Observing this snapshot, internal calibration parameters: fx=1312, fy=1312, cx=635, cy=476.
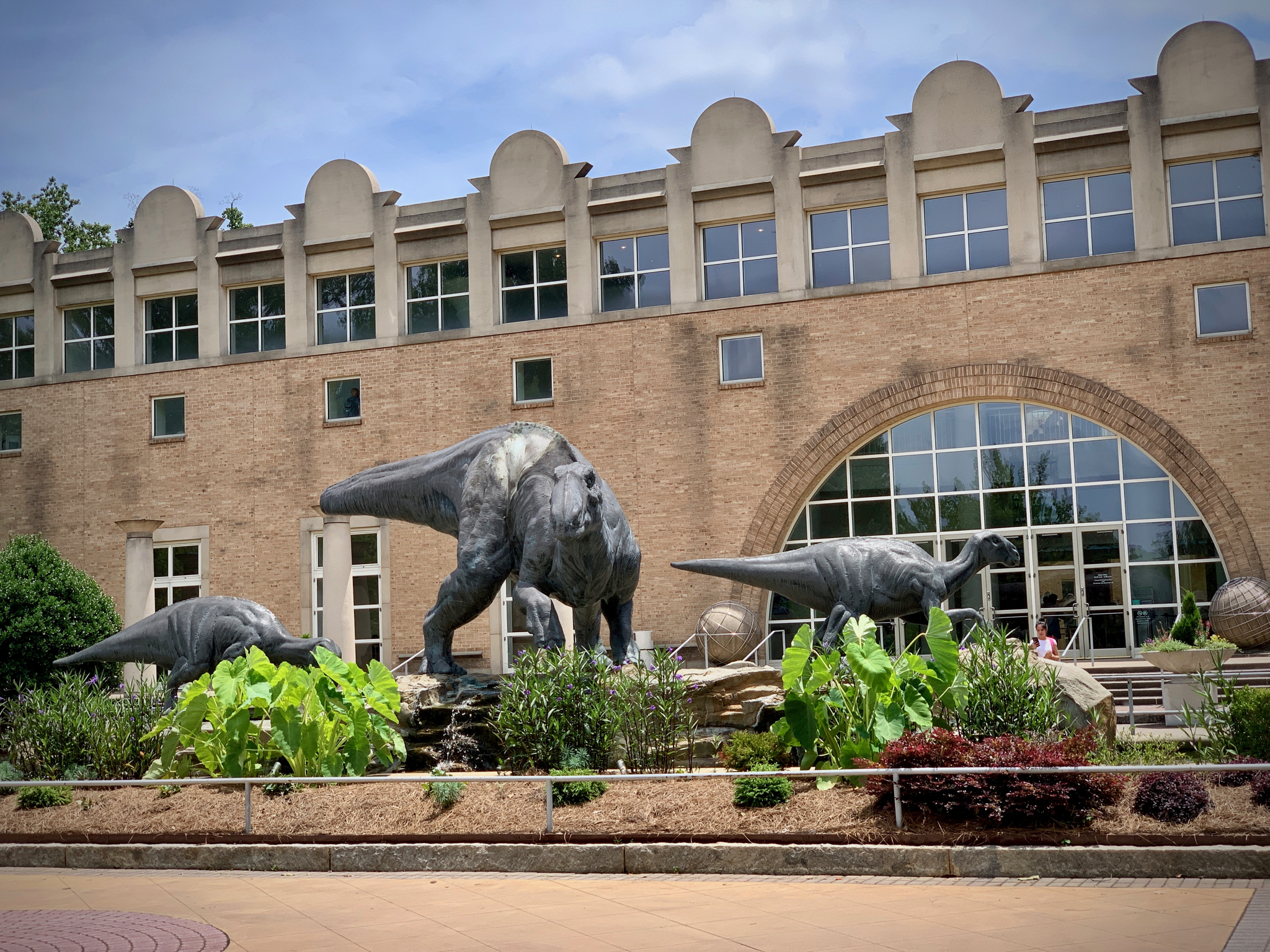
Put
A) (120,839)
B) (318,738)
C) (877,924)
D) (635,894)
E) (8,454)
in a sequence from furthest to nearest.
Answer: (8,454) < (318,738) < (120,839) < (635,894) < (877,924)

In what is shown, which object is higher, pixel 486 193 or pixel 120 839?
pixel 486 193

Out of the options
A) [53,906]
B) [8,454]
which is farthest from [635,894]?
[8,454]

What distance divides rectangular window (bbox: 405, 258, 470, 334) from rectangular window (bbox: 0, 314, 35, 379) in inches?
385

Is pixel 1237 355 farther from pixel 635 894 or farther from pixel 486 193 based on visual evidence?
pixel 635 894

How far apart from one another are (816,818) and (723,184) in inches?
735

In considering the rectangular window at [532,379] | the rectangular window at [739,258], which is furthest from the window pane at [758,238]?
the rectangular window at [532,379]

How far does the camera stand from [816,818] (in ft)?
28.0

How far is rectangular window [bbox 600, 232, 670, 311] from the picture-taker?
26.2 meters

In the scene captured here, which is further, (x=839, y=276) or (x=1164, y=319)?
(x=839, y=276)

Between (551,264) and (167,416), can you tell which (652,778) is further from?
(167,416)

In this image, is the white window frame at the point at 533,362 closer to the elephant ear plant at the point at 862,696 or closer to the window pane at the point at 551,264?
the window pane at the point at 551,264

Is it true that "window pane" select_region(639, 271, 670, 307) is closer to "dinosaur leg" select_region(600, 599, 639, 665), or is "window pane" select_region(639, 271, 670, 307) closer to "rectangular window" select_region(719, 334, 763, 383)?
"rectangular window" select_region(719, 334, 763, 383)

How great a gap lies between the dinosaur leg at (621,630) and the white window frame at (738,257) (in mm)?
13930

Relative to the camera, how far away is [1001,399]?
2352 centimetres
